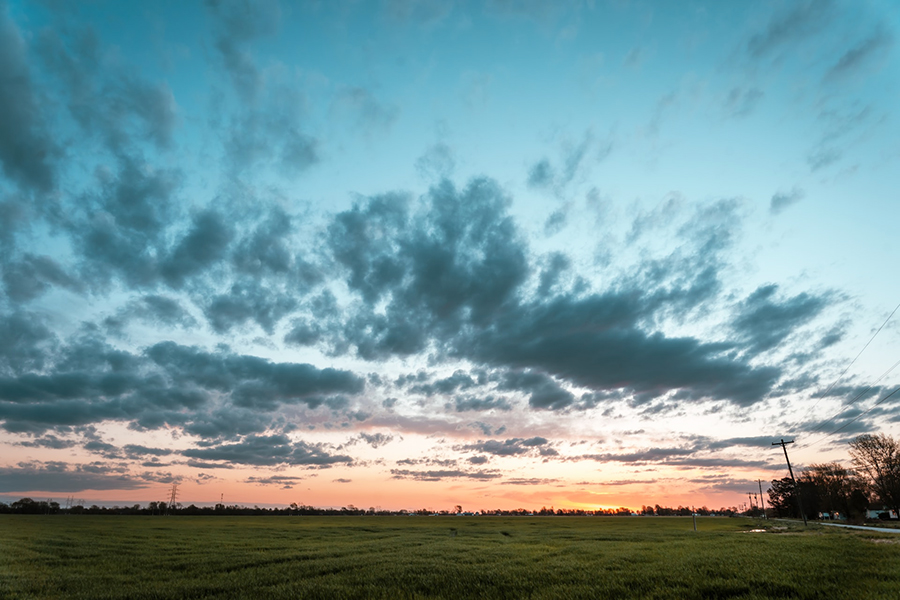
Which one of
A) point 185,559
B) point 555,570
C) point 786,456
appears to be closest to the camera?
point 555,570

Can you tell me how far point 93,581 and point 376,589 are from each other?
49.1 feet

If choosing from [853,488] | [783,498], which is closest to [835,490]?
[853,488]

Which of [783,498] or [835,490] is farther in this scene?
[783,498]

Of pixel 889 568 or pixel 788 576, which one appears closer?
pixel 788 576

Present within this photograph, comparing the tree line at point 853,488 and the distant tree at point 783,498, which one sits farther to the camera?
the distant tree at point 783,498

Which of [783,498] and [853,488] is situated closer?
[853,488]

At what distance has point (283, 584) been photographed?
17.6m

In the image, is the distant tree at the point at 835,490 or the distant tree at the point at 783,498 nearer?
the distant tree at the point at 835,490

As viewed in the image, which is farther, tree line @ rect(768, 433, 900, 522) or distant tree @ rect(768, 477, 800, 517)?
distant tree @ rect(768, 477, 800, 517)

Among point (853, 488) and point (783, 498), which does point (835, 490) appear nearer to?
point (853, 488)

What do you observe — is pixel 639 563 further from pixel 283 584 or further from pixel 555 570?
pixel 283 584

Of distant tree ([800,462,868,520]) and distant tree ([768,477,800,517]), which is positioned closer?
distant tree ([800,462,868,520])

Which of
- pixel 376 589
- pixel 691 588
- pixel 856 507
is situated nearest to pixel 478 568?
pixel 376 589

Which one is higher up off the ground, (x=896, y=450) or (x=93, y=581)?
(x=896, y=450)
